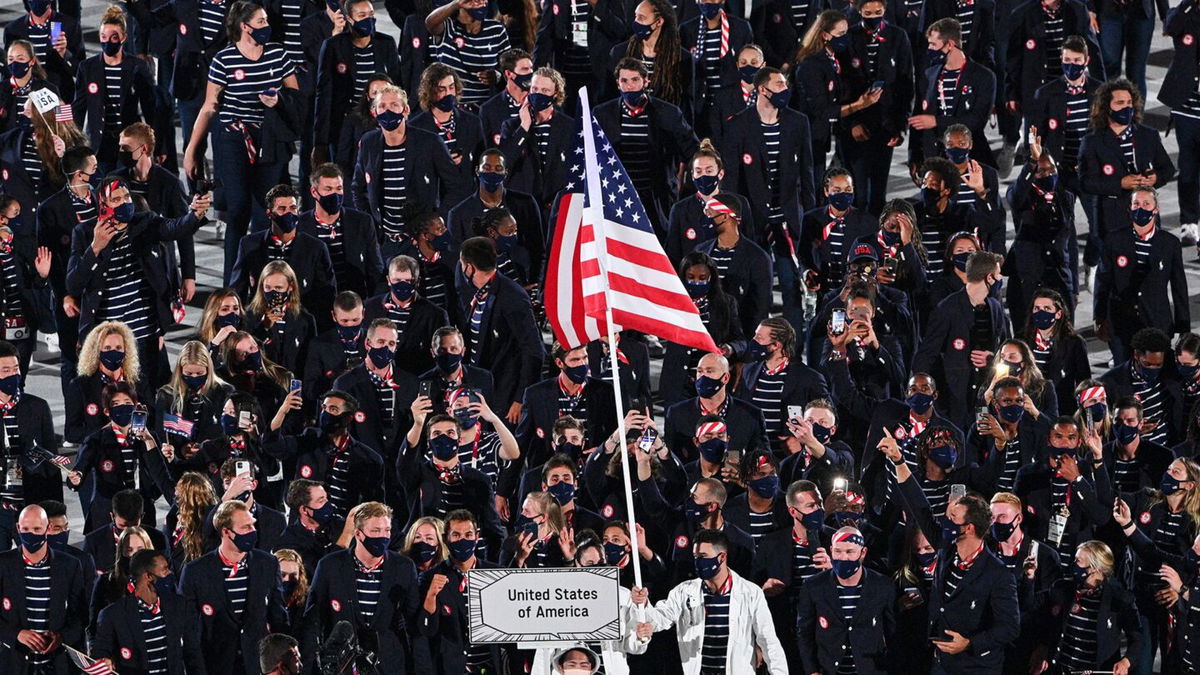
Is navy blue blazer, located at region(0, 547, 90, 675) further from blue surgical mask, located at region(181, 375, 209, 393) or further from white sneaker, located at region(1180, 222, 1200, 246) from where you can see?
white sneaker, located at region(1180, 222, 1200, 246)

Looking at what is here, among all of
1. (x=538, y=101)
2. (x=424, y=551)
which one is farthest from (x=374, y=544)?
(x=538, y=101)

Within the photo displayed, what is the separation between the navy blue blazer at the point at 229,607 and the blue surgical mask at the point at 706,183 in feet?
13.9

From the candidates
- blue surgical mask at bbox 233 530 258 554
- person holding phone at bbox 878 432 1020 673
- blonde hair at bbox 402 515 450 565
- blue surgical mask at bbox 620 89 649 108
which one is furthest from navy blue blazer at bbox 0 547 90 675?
blue surgical mask at bbox 620 89 649 108

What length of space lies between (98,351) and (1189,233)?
8.36 meters

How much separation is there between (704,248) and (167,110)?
5250 mm

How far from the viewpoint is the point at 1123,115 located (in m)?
22.0

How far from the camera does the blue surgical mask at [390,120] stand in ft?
70.4

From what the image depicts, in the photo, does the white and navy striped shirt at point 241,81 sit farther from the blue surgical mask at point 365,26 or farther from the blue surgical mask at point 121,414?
the blue surgical mask at point 121,414

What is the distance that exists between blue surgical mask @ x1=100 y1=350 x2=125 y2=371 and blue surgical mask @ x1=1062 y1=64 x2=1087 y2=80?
6.85 metres

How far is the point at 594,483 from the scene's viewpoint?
753 inches

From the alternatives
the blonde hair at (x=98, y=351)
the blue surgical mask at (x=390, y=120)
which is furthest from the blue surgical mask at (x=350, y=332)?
the blue surgical mask at (x=390, y=120)

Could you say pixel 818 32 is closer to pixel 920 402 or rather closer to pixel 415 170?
pixel 415 170

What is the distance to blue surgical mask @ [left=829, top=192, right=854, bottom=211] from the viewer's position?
2112 centimetres

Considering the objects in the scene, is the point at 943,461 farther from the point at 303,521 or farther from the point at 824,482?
the point at 303,521
